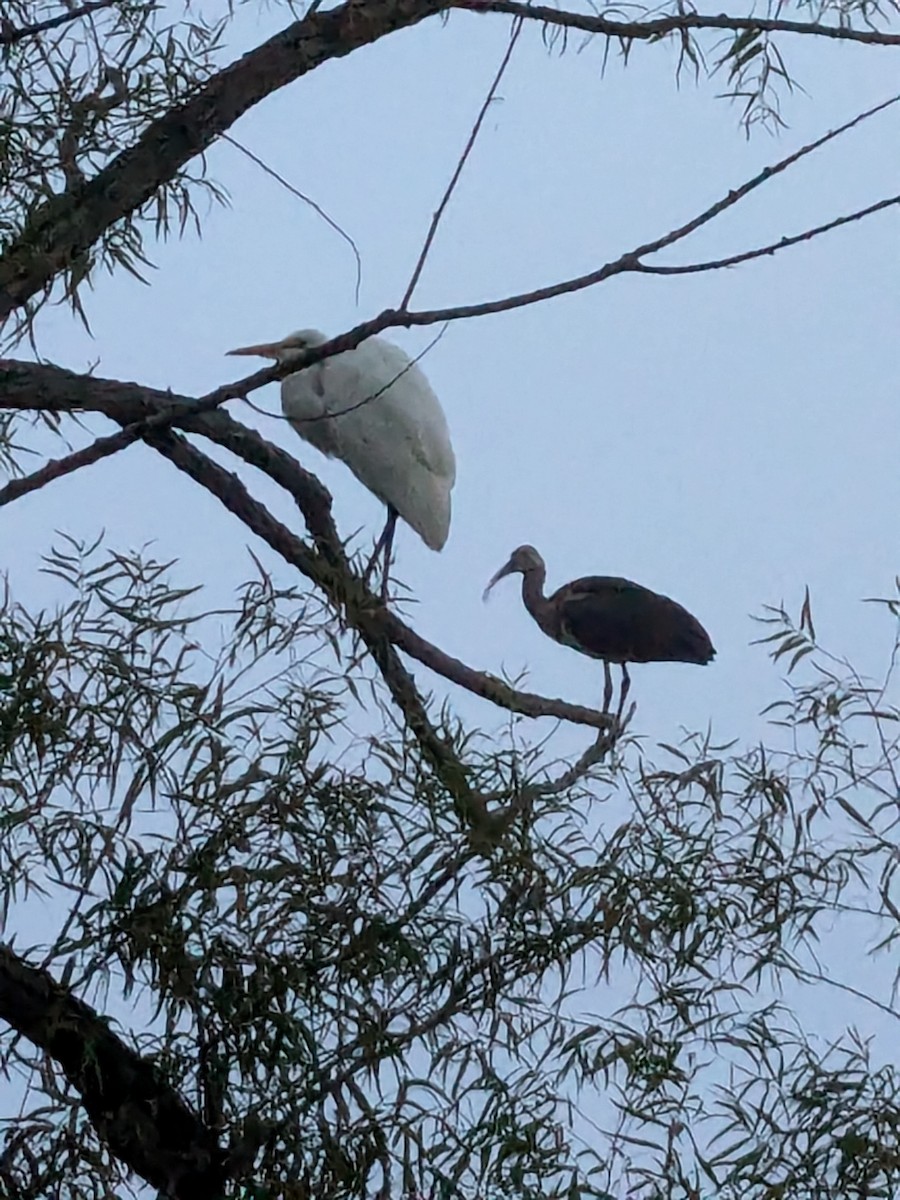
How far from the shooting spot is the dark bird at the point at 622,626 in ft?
10.2

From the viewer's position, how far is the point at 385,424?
3783 millimetres

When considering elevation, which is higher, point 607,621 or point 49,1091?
point 607,621

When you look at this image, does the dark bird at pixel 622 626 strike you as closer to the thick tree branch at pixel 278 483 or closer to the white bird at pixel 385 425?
the thick tree branch at pixel 278 483

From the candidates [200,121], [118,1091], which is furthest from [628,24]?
[118,1091]

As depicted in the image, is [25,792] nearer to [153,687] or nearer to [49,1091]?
[153,687]

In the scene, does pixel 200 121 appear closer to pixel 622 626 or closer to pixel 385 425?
pixel 622 626

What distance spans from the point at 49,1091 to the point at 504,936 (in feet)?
1.90

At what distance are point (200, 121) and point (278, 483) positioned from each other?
535 millimetres

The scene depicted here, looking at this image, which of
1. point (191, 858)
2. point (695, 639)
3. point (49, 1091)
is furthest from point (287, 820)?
point (695, 639)

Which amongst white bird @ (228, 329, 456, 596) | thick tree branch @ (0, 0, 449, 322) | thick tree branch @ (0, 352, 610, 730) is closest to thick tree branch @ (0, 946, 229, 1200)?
thick tree branch @ (0, 352, 610, 730)

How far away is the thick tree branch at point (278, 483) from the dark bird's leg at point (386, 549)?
2.7 inches

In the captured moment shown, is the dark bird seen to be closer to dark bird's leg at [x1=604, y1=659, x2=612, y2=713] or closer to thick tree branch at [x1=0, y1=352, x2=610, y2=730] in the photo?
dark bird's leg at [x1=604, y1=659, x2=612, y2=713]

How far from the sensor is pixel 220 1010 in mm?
2211

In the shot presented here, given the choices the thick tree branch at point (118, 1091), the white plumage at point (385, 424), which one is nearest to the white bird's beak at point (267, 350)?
the white plumage at point (385, 424)
